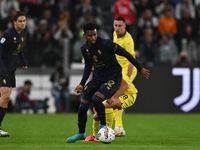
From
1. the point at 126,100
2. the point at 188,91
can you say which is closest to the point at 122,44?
the point at 126,100

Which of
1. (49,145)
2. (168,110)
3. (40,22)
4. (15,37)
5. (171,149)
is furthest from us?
(40,22)

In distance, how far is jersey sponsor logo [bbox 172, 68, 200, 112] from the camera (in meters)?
13.4

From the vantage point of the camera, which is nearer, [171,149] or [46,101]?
[171,149]

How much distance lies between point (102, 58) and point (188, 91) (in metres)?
7.75

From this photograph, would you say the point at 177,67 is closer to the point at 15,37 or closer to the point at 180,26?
the point at 180,26

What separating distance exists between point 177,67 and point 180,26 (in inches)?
104

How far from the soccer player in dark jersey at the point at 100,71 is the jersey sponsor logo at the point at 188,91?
291 inches

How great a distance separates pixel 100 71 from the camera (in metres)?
6.47

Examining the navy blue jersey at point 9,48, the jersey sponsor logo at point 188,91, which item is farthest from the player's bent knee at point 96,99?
the jersey sponsor logo at point 188,91

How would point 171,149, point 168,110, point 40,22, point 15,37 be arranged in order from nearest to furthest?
point 171,149
point 15,37
point 168,110
point 40,22

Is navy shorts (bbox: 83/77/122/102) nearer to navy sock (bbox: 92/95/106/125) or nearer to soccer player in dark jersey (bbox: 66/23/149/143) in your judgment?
soccer player in dark jersey (bbox: 66/23/149/143)

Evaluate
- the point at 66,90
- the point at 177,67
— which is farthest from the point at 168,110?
the point at 66,90

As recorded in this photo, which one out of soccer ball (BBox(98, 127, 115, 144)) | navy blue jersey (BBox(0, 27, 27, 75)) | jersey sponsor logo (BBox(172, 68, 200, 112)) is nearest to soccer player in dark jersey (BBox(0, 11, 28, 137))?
navy blue jersey (BBox(0, 27, 27, 75))

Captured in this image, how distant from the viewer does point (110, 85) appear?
639 centimetres
